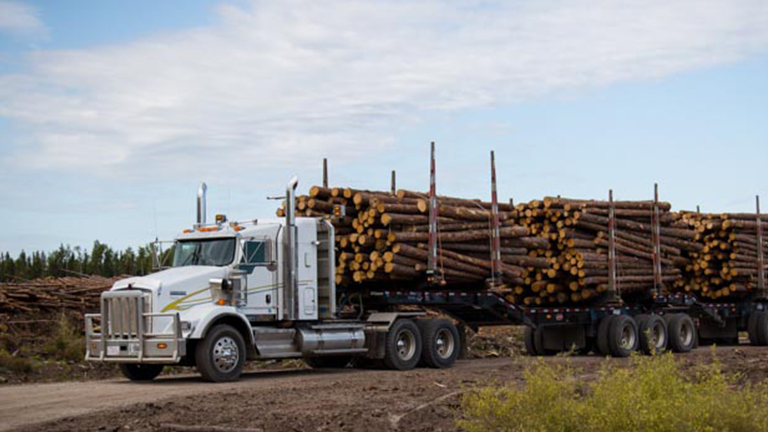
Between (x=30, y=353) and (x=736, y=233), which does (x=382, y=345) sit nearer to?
(x=30, y=353)

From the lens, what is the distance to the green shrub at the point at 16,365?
20219mm

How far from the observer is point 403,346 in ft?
68.5

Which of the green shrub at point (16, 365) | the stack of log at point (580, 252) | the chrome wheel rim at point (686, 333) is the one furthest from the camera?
the chrome wheel rim at point (686, 333)

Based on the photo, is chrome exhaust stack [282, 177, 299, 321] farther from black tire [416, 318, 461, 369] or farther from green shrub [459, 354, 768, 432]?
green shrub [459, 354, 768, 432]

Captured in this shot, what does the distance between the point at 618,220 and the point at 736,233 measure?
558 centimetres

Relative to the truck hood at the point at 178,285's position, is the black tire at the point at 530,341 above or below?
below

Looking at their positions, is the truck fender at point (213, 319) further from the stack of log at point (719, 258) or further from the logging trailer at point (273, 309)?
the stack of log at point (719, 258)

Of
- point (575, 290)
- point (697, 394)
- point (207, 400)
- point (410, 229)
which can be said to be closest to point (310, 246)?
point (410, 229)

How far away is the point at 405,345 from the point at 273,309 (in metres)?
3.21

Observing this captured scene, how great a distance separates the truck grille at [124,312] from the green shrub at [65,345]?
175 inches

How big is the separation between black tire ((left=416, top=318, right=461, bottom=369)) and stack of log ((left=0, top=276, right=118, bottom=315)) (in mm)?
10276

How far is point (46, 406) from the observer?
14266mm

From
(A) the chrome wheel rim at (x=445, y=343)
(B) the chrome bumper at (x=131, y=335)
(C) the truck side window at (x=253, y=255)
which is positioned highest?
Result: (C) the truck side window at (x=253, y=255)

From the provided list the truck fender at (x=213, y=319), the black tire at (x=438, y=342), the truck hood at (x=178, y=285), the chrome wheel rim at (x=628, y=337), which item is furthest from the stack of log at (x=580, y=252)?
the truck hood at (x=178, y=285)
